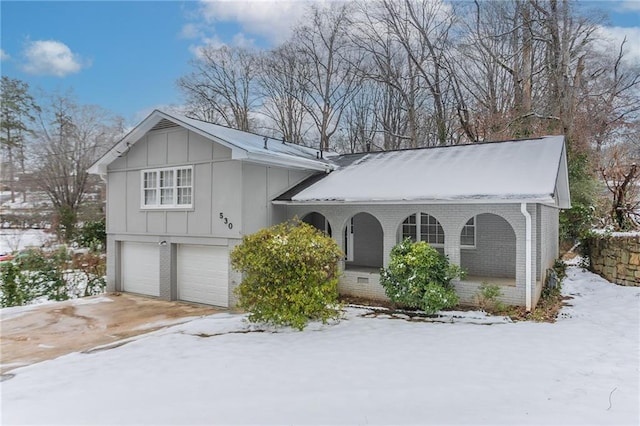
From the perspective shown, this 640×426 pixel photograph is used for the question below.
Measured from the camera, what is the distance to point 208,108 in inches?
1174

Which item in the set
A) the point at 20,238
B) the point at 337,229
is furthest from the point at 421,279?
the point at 20,238

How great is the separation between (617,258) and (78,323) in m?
14.7

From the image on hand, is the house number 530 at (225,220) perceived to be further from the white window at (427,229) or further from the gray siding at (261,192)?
the white window at (427,229)

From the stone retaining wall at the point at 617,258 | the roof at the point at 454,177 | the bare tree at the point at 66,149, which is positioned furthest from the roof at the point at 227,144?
the bare tree at the point at 66,149

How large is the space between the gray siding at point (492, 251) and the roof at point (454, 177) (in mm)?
1686

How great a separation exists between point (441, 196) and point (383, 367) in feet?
15.6

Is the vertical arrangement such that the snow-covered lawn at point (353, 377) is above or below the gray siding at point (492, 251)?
below

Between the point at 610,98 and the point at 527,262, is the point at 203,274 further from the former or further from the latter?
the point at 610,98

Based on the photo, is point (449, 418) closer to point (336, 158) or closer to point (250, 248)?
point (250, 248)

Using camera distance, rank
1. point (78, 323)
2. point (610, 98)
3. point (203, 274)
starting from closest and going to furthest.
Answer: point (78, 323) < point (203, 274) < point (610, 98)

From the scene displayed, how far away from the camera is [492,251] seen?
1172cm

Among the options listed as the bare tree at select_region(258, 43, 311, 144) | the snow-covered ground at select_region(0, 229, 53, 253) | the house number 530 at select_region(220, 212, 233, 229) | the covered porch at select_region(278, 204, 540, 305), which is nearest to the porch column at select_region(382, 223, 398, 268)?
the covered porch at select_region(278, 204, 540, 305)

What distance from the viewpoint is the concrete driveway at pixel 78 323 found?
305 inches

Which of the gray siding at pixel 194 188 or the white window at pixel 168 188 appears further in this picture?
the white window at pixel 168 188
